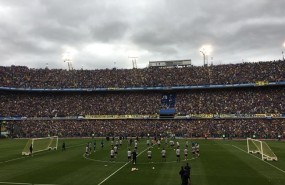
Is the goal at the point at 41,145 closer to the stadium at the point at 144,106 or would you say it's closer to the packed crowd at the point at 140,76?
the stadium at the point at 144,106

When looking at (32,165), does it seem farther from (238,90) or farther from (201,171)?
(238,90)

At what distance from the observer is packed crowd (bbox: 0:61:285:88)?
76812mm

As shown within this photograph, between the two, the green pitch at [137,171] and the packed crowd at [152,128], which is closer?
the green pitch at [137,171]

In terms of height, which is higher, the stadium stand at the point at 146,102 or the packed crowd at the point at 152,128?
the stadium stand at the point at 146,102

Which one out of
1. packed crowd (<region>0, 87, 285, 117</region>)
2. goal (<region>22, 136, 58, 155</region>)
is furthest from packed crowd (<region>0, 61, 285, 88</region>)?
goal (<region>22, 136, 58, 155</region>)

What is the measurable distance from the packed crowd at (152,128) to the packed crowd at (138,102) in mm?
2719

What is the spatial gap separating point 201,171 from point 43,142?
87.7ft

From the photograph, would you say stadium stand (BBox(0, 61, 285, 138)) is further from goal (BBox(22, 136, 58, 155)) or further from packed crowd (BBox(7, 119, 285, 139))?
goal (BBox(22, 136, 58, 155))

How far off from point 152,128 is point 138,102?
1128 cm

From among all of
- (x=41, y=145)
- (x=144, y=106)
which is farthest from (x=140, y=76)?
(x=41, y=145)

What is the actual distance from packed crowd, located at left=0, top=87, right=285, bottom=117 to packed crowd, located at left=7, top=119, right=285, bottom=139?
2719 mm

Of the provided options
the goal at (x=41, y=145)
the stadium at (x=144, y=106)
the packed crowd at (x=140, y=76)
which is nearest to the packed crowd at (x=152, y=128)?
the stadium at (x=144, y=106)

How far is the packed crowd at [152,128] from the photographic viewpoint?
2571 inches

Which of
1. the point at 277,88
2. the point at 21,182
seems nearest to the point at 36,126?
the point at 21,182
